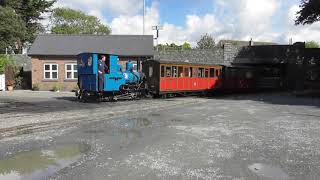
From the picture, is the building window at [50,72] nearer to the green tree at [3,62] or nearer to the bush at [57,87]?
the bush at [57,87]

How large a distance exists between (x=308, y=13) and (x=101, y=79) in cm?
2529

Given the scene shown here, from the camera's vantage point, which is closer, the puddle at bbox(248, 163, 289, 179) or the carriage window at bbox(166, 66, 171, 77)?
the puddle at bbox(248, 163, 289, 179)

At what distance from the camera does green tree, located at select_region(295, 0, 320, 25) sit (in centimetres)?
4214

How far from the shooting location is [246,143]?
1261cm

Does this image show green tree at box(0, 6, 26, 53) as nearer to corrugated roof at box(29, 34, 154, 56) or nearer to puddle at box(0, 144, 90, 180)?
corrugated roof at box(29, 34, 154, 56)

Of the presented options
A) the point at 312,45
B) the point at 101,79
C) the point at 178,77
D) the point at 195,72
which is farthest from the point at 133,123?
the point at 312,45

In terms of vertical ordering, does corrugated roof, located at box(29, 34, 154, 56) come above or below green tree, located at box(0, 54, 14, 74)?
above

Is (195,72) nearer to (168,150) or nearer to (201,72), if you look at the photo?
(201,72)

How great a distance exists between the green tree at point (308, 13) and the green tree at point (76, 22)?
5484 centimetres

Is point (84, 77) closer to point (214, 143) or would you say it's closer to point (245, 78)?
point (214, 143)

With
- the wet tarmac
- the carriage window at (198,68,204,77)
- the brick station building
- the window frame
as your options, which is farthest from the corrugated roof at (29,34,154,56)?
the wet tarmac

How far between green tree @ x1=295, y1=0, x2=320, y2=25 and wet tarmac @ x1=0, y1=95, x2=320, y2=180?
26.8 metres

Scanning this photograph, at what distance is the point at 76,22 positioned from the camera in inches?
3728

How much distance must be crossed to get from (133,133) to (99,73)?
1350 centimetres
